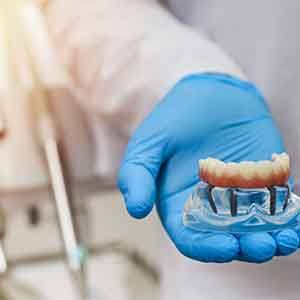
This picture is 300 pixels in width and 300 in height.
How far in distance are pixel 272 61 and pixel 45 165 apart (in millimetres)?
603

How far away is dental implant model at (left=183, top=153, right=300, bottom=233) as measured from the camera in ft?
2.11

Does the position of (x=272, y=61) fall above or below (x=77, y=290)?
above

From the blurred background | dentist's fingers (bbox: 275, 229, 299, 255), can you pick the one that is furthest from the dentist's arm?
the blurred background

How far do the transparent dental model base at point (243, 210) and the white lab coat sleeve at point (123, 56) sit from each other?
253 millimetres

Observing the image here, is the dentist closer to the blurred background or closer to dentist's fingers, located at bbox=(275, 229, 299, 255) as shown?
dentist's fingers, located at bbox=(275, 229, 299, 255)

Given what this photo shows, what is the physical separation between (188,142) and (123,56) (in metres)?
A: 0.24

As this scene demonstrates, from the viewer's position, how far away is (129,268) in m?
1.38

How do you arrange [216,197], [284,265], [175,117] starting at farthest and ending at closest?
[284,265] < [175,117] < [216,197]

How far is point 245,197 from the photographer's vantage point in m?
0.65

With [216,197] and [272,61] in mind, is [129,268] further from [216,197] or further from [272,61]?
[216,197]

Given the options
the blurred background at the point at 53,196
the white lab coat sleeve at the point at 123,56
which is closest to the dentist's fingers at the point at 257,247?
the white lab coat sleeve at the point at 123,56

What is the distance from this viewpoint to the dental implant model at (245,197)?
64 cm

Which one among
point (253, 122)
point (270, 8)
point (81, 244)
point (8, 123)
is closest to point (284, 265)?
point (253, 122)

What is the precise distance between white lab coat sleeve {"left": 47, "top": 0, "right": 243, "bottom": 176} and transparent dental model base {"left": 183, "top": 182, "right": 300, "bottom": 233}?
0.25m
